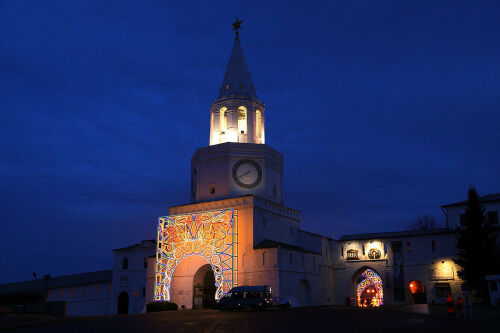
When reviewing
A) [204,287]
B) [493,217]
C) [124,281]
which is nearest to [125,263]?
[124,281]

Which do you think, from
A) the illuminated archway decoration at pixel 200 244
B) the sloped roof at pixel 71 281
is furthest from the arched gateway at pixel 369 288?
the sloped roof at pixel 71 281

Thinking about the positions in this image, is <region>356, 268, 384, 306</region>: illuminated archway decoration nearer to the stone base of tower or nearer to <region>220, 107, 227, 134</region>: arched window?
the stone base of tower

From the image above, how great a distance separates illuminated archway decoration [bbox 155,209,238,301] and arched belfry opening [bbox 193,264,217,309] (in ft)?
7.28

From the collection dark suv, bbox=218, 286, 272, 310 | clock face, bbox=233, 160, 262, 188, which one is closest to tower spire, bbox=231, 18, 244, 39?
clock face, bbox=233, 160, 262, 188

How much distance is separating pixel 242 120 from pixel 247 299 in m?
19.3

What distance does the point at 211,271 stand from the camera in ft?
133

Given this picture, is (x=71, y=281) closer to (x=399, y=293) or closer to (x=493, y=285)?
(x=399, y=293)

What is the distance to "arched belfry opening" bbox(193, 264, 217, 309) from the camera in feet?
129

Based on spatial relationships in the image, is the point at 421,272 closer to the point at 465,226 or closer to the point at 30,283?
the point at 465,226

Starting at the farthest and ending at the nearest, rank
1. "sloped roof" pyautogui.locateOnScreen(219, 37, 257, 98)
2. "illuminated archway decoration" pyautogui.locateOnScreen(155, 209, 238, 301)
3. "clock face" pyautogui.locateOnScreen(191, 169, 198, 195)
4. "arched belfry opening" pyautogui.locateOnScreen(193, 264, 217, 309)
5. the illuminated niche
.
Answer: the illuminated niche, "sloped roof" pyautogui.locateOnScreen(219, 37, 257, 98), "clock face" pyautogui.locateOnScreen(191, 169, 198, 195), "arched belfry opening" pyautogui.locateOnScreen(193, 264, 217, 309), "illuminated archway decoration" pyautogui.locateOnScreen(155, 209, 238, 301)

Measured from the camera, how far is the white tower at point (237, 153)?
40844mm

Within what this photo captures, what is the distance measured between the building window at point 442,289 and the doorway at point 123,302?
32418 mm

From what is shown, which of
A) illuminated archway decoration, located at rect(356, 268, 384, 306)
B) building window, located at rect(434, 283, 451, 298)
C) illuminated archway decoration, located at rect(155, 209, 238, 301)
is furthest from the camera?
illuminated archway decoration, located at rect(356, 268, 384, 306)

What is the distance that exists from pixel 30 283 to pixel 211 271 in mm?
45379
